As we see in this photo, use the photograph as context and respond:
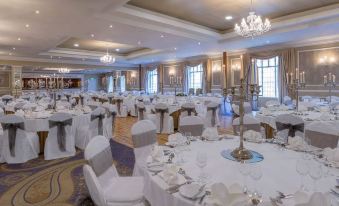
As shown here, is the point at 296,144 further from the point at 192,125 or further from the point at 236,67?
the point at 236,67

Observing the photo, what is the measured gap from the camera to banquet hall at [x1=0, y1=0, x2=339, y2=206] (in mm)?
1852

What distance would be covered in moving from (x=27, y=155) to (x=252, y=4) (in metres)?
6.68

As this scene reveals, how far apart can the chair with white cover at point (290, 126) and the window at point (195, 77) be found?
41.0 ft

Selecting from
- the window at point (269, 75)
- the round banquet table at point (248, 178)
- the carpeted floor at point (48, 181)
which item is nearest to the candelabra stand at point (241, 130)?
the round banquet table at point (248, 178)

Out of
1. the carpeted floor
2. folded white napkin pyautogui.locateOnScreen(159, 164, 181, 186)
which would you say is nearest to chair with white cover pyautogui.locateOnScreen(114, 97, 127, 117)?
the carpeted floor

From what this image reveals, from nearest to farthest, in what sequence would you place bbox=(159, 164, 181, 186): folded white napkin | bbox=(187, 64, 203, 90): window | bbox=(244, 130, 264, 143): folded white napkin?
bbox=(159, 164, 181, 186): folded white napkin < bbox=(244, 130, 264, 143): folded white napkin < bbox=(187, 64, 203, 90): window

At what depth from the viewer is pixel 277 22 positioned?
8.38m

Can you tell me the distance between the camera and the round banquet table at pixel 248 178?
5.45 feet

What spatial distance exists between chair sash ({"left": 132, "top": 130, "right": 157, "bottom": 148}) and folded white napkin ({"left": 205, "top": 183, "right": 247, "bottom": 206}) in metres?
1.92

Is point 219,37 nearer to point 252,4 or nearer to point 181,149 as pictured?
point 252,4

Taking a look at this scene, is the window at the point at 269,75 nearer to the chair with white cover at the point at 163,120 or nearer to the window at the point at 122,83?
the chair with white cover at the point at 163,120

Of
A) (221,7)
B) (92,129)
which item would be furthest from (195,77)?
(92,129)

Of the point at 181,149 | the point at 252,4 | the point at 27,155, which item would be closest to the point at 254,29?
the point at 252,4

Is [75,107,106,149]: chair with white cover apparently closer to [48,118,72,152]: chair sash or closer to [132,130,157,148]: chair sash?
[48,118,72,152]: chair sash
